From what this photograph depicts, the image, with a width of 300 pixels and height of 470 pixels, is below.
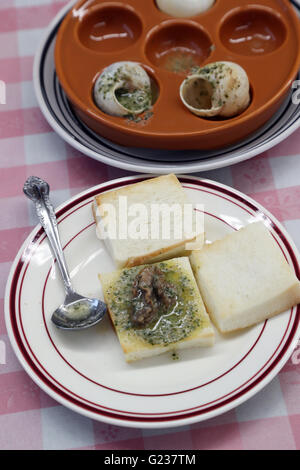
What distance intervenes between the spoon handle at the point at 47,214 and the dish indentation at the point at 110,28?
0.58 m

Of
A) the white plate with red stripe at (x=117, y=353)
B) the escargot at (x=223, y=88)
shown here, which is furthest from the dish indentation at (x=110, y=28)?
the white plate with red stripe at (x=117, y=353)

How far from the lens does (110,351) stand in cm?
129

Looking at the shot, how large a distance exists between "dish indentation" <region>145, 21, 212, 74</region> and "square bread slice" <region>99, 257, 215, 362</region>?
74 cm

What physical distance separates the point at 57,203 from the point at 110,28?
0.68 m

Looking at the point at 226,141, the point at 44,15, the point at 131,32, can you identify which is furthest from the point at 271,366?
the point at 44,15

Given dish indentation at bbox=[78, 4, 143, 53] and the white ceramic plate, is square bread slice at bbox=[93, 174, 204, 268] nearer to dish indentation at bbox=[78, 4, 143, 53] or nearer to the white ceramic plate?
the white ceramic plate

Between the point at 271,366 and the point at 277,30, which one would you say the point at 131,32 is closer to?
the point at 277,30

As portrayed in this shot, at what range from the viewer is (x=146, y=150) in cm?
163

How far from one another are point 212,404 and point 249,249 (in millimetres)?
386

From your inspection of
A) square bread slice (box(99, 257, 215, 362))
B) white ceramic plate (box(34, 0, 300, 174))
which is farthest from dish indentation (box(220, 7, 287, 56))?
square bread slice (box(99, 257, 215, 362))

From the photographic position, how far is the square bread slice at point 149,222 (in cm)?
140

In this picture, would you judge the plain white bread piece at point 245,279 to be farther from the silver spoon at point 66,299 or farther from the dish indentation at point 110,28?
the dish indentation at point 110,28

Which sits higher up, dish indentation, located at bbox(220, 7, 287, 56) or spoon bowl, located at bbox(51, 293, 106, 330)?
dish indentation, located at bbox(220, 7, 287, 56)

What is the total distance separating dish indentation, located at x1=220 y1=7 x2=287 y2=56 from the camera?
182 centimetres
